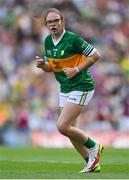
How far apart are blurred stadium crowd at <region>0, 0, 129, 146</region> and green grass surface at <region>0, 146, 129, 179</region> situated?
3.49 meters

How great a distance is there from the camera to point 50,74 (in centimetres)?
2041

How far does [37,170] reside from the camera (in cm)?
991

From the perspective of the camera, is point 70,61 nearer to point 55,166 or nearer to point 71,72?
point 71,72

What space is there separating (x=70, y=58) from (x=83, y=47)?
0.27 m

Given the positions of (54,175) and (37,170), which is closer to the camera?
(54,175)

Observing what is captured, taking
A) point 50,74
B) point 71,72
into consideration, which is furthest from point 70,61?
point 50,74

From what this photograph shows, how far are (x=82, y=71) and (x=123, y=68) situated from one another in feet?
37.4

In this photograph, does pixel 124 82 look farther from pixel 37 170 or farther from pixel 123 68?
pixel 37 170

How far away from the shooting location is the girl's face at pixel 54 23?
951 centimetres

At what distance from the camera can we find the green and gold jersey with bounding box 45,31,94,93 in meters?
9.55

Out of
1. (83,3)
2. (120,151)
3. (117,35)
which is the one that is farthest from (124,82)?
(120,151)

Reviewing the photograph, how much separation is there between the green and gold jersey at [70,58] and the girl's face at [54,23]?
136 millimetres

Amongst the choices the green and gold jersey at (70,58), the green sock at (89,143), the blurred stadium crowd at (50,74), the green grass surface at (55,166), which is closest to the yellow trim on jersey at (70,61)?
the green and gold jersey at (70,58)

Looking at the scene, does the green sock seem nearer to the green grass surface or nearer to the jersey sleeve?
the green grass surface
